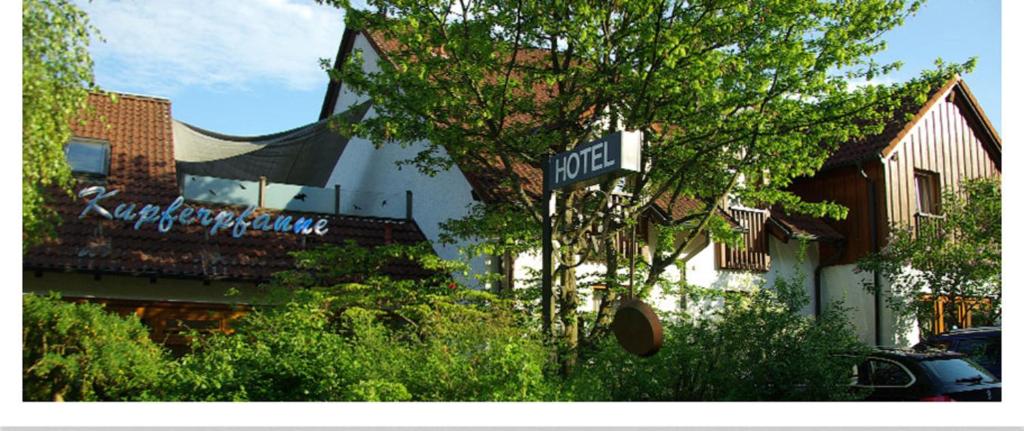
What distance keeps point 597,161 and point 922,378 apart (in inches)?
174

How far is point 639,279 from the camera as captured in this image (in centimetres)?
1340

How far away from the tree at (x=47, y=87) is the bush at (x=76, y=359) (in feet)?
3.66

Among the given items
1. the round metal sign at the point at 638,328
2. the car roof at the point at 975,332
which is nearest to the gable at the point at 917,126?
the car roof at the point at 975,332

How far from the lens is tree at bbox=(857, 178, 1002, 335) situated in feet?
52.6

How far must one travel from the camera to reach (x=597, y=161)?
8.84m

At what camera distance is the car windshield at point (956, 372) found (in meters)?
10.7

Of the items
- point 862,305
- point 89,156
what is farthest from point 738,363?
point 862,305

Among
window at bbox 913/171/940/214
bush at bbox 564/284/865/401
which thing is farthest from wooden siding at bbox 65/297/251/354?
window at bbox 913/171/940/214

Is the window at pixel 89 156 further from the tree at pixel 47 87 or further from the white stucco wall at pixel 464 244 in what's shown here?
the white stucco wall at pixel 464 244

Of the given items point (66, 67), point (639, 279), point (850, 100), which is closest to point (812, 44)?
point (850, 100)

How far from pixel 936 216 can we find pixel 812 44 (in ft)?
22.0

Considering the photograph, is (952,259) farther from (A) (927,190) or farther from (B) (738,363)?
(B) (738,363)
